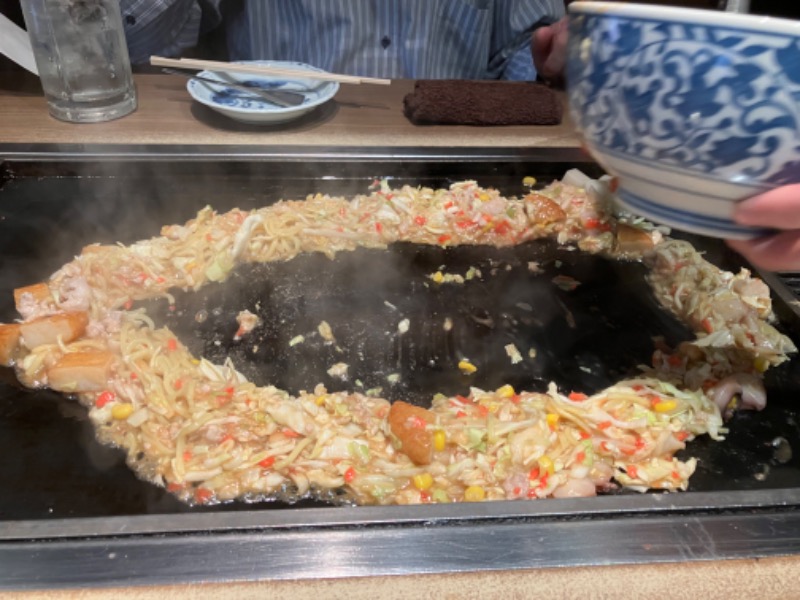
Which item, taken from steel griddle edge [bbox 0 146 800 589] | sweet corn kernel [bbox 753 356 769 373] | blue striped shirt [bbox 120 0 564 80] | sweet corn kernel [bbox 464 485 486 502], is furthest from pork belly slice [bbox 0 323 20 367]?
blue striped shirt [bbox 120 0 564 80]

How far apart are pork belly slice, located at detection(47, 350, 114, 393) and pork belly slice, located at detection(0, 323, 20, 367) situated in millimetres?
149

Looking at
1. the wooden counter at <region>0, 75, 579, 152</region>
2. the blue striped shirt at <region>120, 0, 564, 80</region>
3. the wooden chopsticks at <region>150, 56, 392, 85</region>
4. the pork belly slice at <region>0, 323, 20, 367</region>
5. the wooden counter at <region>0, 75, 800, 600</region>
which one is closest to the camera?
the wooden counter at <region>0, 75, 800, 600</region>

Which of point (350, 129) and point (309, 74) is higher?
point (309, 74)

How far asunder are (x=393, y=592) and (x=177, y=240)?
1.36 m

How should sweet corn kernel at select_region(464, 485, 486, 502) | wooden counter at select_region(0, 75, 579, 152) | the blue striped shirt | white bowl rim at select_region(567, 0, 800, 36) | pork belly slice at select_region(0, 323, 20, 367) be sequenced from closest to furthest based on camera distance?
1. white bowl rim at select_region(567, 0, 800, 36)
2. sweet corn kernel at select_region(464, 485, 486, 502)
3. pork belly slice at select_region(0, 323, 20, 367)
4. wooden counter at select_region(0, 75, 579, 152)
5. the blue striped shirt

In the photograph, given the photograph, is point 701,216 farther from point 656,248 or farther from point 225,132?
point 225,132

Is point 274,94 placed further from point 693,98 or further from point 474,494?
point 693,98

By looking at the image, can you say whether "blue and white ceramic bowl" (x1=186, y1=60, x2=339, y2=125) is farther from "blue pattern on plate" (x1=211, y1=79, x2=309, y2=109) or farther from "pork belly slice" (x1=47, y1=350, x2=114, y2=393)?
"pork belly slice" (x1=47, y1=350, x2=114, y2=393)

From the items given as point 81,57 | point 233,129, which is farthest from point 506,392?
point 81,57

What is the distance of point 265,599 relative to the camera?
109 cm

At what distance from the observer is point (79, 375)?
160 centimetres

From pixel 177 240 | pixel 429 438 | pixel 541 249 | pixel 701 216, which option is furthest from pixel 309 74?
pixel 701 216

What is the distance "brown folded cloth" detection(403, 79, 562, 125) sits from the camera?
268cm

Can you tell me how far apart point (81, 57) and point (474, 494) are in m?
2.18
